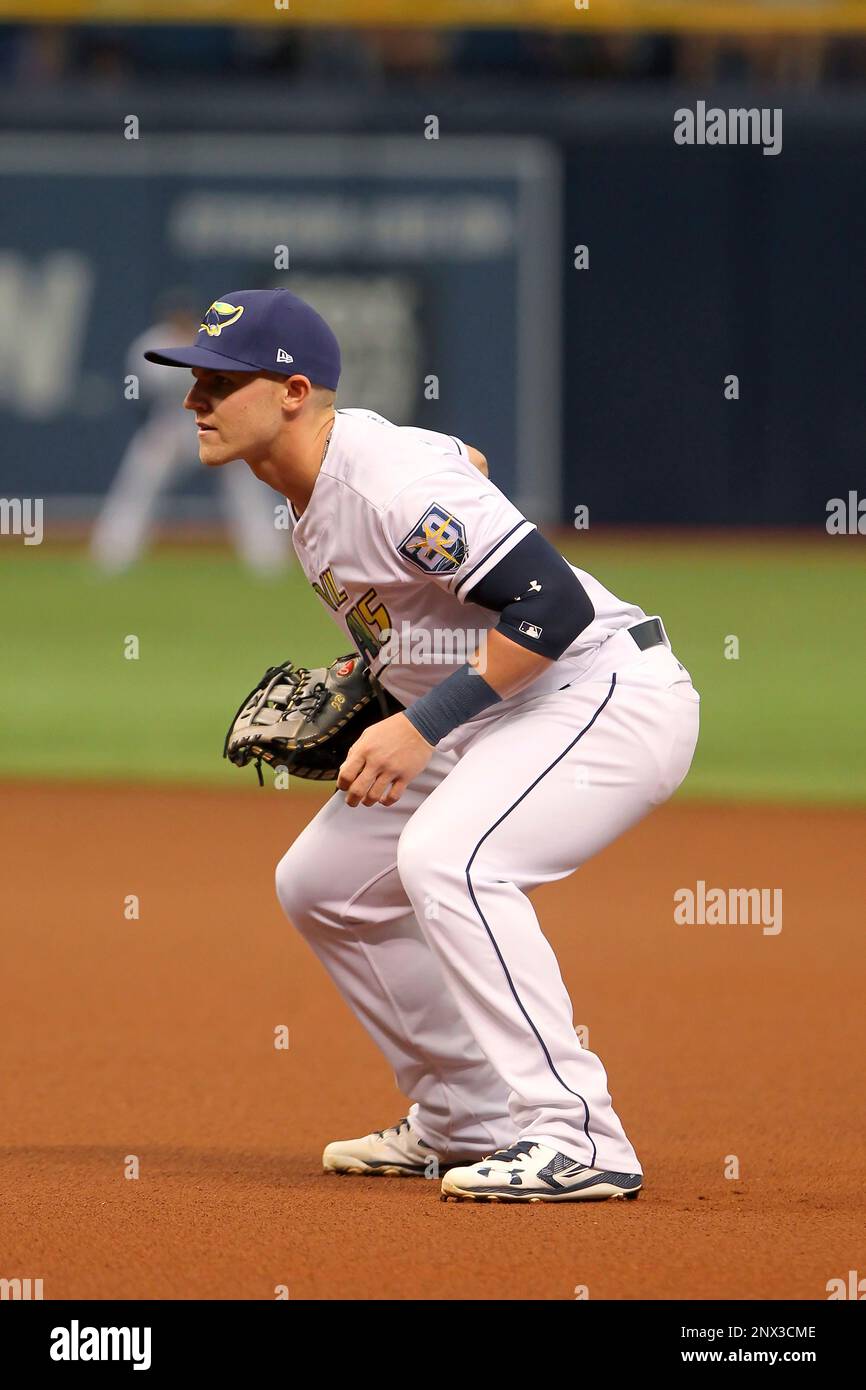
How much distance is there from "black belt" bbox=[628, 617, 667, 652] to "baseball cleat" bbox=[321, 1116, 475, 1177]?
1.11 meters

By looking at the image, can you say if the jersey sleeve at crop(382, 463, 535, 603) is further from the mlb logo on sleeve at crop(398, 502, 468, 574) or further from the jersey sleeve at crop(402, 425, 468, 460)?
the jersey sleeve at crop(402, 425, 468, 460)

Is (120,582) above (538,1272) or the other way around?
above

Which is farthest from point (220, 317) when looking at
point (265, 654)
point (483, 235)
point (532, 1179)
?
point (483, 235)

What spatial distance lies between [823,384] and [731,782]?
12231mm

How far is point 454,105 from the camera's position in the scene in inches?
861

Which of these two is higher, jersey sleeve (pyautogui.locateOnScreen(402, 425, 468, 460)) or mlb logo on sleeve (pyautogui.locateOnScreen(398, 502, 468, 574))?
jersey sleeve (pyautogui.locateOnScreen(402, 425, 468, 460))

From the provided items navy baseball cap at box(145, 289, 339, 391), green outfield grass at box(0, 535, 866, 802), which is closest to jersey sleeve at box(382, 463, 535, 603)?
navy baseball cap at box(145, 289, 339, 391)

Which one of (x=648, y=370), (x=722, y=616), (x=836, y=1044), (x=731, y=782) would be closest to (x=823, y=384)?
(x=648, y=370)

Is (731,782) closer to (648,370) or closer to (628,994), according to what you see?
(628,994)

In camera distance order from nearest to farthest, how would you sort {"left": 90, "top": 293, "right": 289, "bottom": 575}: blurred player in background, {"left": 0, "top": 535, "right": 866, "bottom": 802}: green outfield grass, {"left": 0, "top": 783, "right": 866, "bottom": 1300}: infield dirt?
1. {"left": 0, "top": 783, "right": 866, "bottom": 1300}: infield dirt
2. {"left": 0, "top": 535, "right": 866, "bottom": 802}: green outfield grass
3. {"left": 90, "top": 293, "right": 289, "bottom": 575}: blurred player in background

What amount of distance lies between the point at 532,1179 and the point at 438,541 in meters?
1.17

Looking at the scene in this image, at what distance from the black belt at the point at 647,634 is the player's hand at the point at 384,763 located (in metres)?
0.58

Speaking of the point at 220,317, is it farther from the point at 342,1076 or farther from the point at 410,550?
the point at 342,1076

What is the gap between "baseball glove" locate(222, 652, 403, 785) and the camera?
4.22 meters
